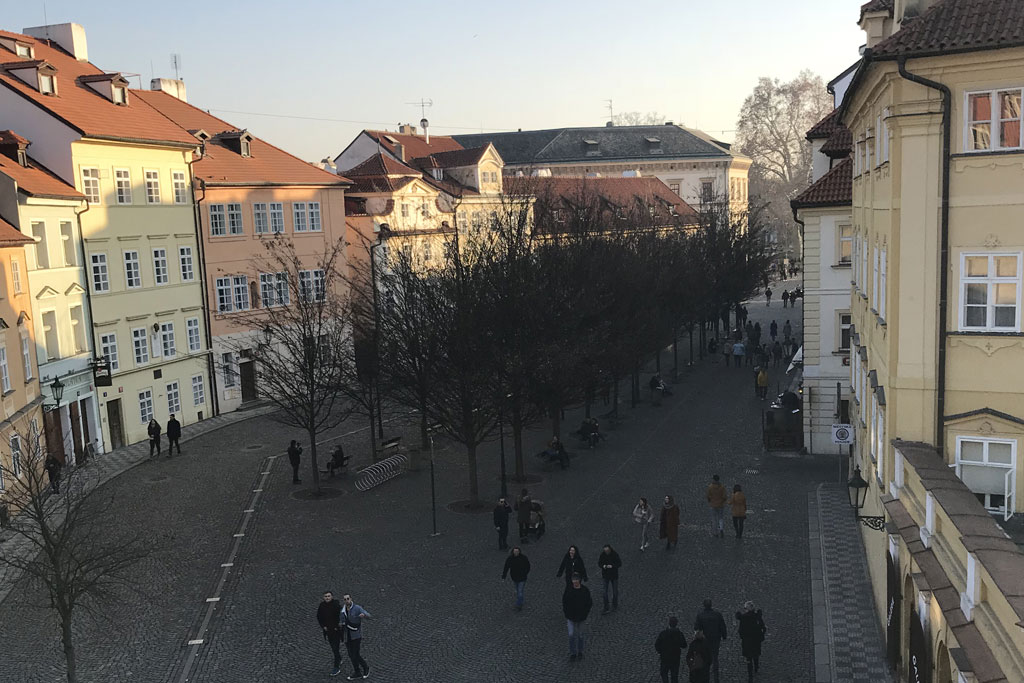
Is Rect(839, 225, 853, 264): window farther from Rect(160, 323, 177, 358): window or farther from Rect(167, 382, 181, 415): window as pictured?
Rect(167, 382, 181, 415): window

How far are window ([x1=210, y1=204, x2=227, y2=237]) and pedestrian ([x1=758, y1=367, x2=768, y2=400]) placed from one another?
73.2ft

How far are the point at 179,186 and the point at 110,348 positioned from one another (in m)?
7.37

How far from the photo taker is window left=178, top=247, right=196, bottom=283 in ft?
125

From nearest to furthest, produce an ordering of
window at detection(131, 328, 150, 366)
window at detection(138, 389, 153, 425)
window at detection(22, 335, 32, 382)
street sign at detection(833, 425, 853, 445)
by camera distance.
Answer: street sign at detection(833, 425, 853, 445) → window at detection(22, 335, 32, 382) → window at detection(131, 328, 150, 366) → window at detection(138, 389, 153, 425)

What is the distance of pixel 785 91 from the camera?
96125mm

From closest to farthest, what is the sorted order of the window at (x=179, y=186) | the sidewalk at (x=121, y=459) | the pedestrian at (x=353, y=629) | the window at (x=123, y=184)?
the pedestrian at (x=353, y=629)
the sidewalk at (x=121, y=459)
the window at (x=123, y=184)
the window at (x=179, y=186)

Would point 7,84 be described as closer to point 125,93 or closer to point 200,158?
point 125,93

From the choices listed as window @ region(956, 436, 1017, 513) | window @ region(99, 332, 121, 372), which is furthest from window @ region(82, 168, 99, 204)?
window @ region(956, 436, 1017, 513)

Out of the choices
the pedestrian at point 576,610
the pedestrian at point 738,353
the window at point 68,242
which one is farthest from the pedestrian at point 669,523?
the pedestrian at point 738,353

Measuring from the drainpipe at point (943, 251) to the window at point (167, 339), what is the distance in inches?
1169

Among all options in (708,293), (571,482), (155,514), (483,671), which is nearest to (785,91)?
(708,293)

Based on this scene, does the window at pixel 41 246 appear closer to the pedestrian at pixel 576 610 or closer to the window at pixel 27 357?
the window at pixel 27 357

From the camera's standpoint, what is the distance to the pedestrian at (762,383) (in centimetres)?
3947

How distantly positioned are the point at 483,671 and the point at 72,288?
2262 cm
